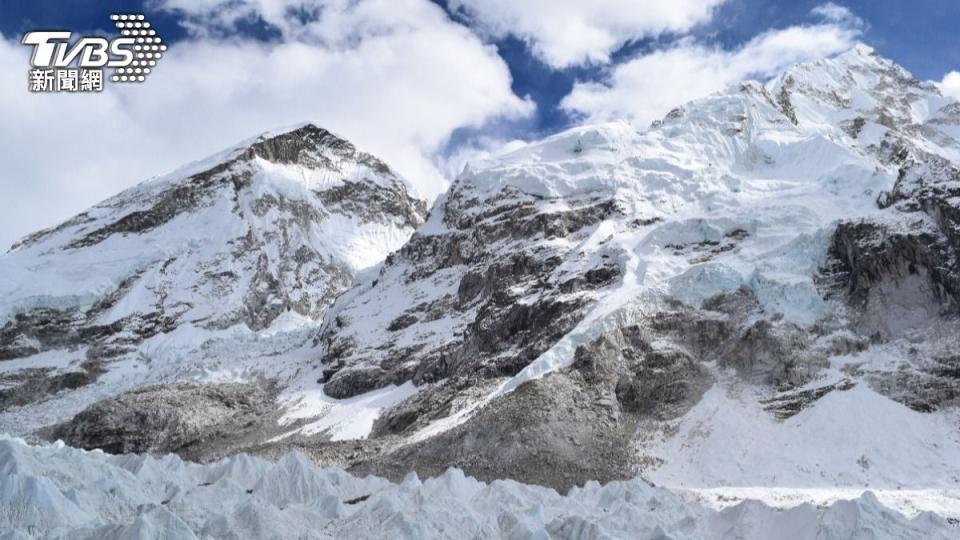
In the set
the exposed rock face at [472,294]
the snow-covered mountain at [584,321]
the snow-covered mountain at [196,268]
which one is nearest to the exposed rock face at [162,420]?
the snow-covered mountain at [584,321]

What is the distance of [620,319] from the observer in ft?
241

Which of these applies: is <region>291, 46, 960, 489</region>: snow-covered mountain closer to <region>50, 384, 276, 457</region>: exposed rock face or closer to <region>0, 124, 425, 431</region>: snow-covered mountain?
<region>50, 384, 276, 457</region>: exposed rock face

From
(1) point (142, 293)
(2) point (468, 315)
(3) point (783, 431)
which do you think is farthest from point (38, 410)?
(3) point (783, 431)

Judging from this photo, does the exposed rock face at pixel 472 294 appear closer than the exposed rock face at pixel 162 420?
Yes

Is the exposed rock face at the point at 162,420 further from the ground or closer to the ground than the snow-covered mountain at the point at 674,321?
closer to the ground

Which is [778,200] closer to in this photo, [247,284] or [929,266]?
[929,266]

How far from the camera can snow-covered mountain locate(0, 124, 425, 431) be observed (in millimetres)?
122938

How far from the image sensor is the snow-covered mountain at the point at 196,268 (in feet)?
403

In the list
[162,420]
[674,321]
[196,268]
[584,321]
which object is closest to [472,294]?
[584,321]

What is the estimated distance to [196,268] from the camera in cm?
15200

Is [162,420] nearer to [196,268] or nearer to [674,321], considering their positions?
[674,321]

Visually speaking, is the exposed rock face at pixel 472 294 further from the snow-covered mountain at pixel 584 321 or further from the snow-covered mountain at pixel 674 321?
the snow-covered mountain at pixel 584 321

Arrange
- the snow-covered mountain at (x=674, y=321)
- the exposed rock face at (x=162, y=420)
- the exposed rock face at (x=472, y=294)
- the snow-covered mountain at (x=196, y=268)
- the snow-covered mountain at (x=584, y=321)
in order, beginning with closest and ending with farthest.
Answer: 1. the snow-covered mountain at (x=674, y=321)
2. the snow-covered mountain at (x=584, y=321)
3. the exposed rock face at (x=472, y=294)
4. the exposed rock face at (x=162, y=420)
5. the snow-covered mountain at (x=196, y=268)

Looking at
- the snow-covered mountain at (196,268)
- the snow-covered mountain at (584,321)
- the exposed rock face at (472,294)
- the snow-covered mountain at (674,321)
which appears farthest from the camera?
the snow-covered mountain at (196,268)
